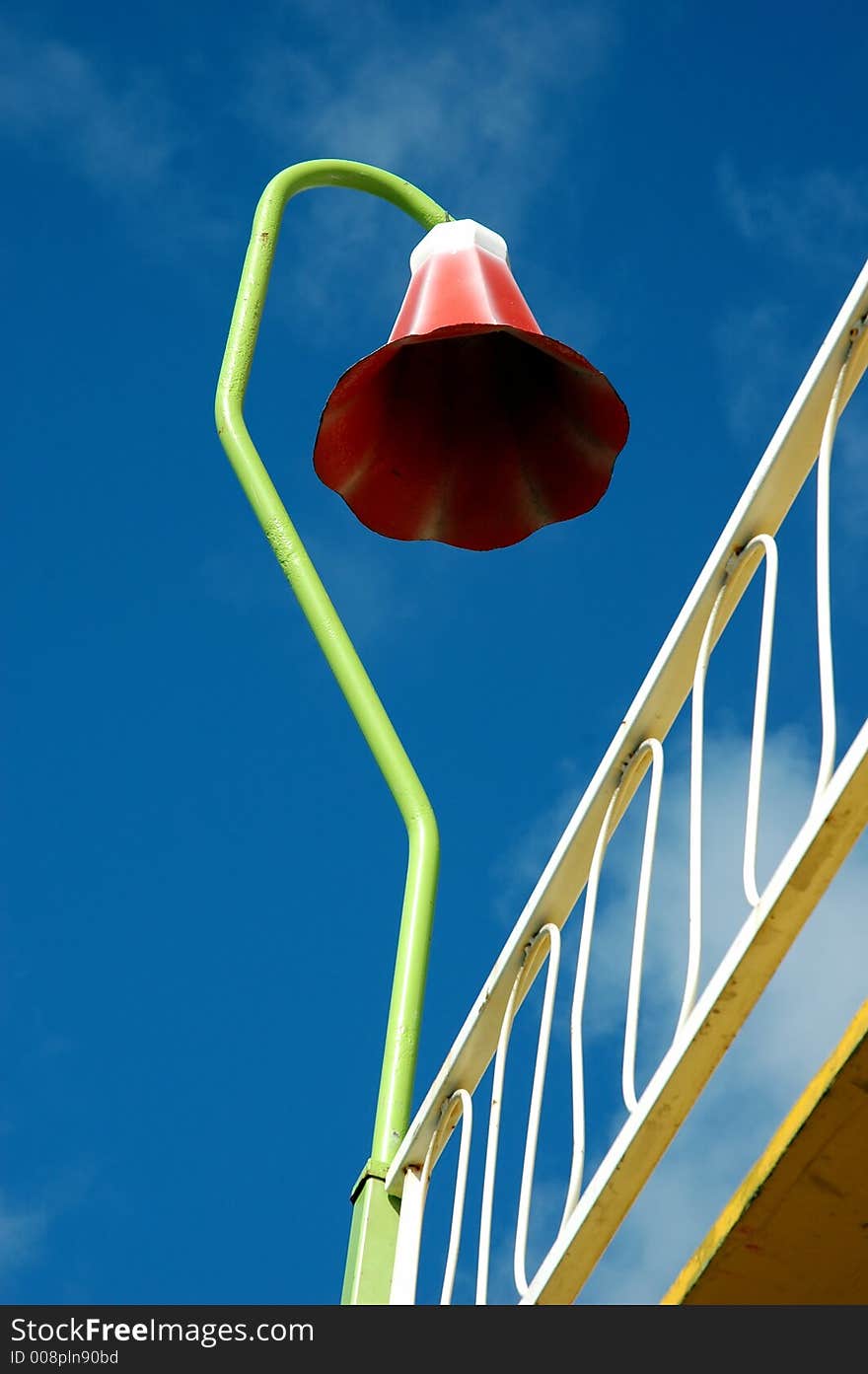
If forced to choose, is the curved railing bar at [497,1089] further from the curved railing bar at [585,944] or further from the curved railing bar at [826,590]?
the curved railing bar at [826,590]

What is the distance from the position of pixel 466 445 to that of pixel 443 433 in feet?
0.24

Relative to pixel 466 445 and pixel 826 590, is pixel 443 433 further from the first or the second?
pixel 826 590

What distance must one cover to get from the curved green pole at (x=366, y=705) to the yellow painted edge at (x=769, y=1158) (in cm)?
100

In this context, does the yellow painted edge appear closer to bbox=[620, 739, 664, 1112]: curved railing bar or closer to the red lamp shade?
bbox=[620, 739, 664, 1112]: curved railing bar

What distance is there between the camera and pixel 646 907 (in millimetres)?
4008

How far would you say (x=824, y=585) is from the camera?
374cm

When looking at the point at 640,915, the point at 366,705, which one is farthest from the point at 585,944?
the point at 366,705

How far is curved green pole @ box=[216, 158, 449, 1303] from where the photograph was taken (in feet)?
14.9

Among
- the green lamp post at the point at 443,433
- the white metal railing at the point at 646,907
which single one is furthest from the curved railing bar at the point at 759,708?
the green lamp post at the point at 443,433

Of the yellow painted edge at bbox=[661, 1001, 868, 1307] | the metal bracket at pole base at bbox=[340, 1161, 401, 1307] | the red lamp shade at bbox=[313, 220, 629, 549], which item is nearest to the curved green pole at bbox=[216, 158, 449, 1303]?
the metal bracket at pole base at bbox=[340, 1161, 401, 1307]

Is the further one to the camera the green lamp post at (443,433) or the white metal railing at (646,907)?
the green lamp post at (443,433)

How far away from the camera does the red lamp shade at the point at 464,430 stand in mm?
5488

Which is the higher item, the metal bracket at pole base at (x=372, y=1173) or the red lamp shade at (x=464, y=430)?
the red lamp shade at (x=464, y=430)
